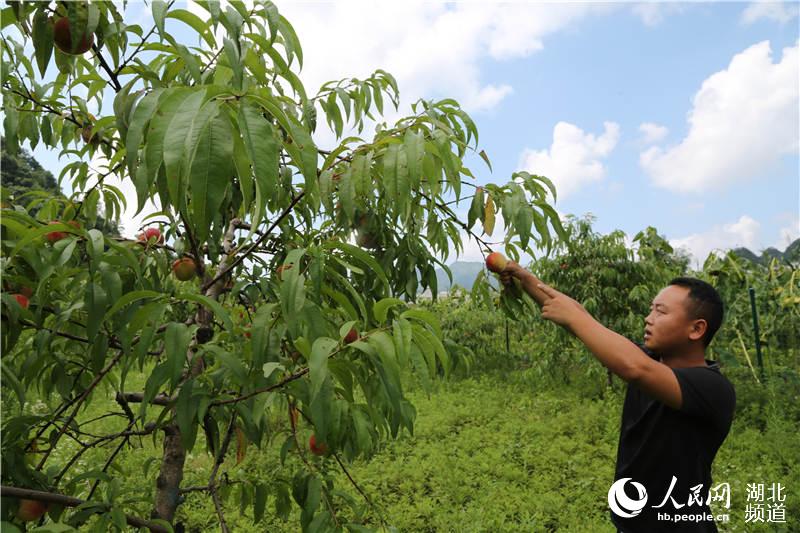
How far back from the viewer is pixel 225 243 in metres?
1.60

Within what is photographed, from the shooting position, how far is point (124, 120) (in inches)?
34.6

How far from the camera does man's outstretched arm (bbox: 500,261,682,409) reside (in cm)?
126

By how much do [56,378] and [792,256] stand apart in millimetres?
7818

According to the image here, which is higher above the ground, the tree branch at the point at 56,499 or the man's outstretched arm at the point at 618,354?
the man's outstretched arm at the point at 618,354

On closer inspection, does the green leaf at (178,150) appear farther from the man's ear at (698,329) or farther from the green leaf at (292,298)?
the man's ear at (698,329)

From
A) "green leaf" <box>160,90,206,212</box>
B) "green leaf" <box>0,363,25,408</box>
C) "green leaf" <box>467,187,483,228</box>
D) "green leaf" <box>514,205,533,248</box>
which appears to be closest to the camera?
"green leaf" <box>160,90,206,212</box>

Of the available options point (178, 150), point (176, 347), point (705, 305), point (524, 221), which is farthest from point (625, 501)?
point (178, 150)

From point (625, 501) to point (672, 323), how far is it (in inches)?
21.8

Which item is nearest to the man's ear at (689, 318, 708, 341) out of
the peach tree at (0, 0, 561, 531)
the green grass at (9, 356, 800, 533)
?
the peach tree at (0, 0, 561, 531)

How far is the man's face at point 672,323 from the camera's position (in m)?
1.55

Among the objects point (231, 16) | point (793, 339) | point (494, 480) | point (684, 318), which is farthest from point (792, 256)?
point (231, 16)

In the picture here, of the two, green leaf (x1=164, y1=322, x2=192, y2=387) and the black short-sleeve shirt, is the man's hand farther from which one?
green leaf (x1=164, y1=322, x2=192, y2=387)

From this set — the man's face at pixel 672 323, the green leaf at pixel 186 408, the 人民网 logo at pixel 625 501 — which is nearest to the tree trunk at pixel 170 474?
the green leaf at pixel 186 408

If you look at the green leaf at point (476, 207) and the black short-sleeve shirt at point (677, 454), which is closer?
the green leaf at point (476, 207)
